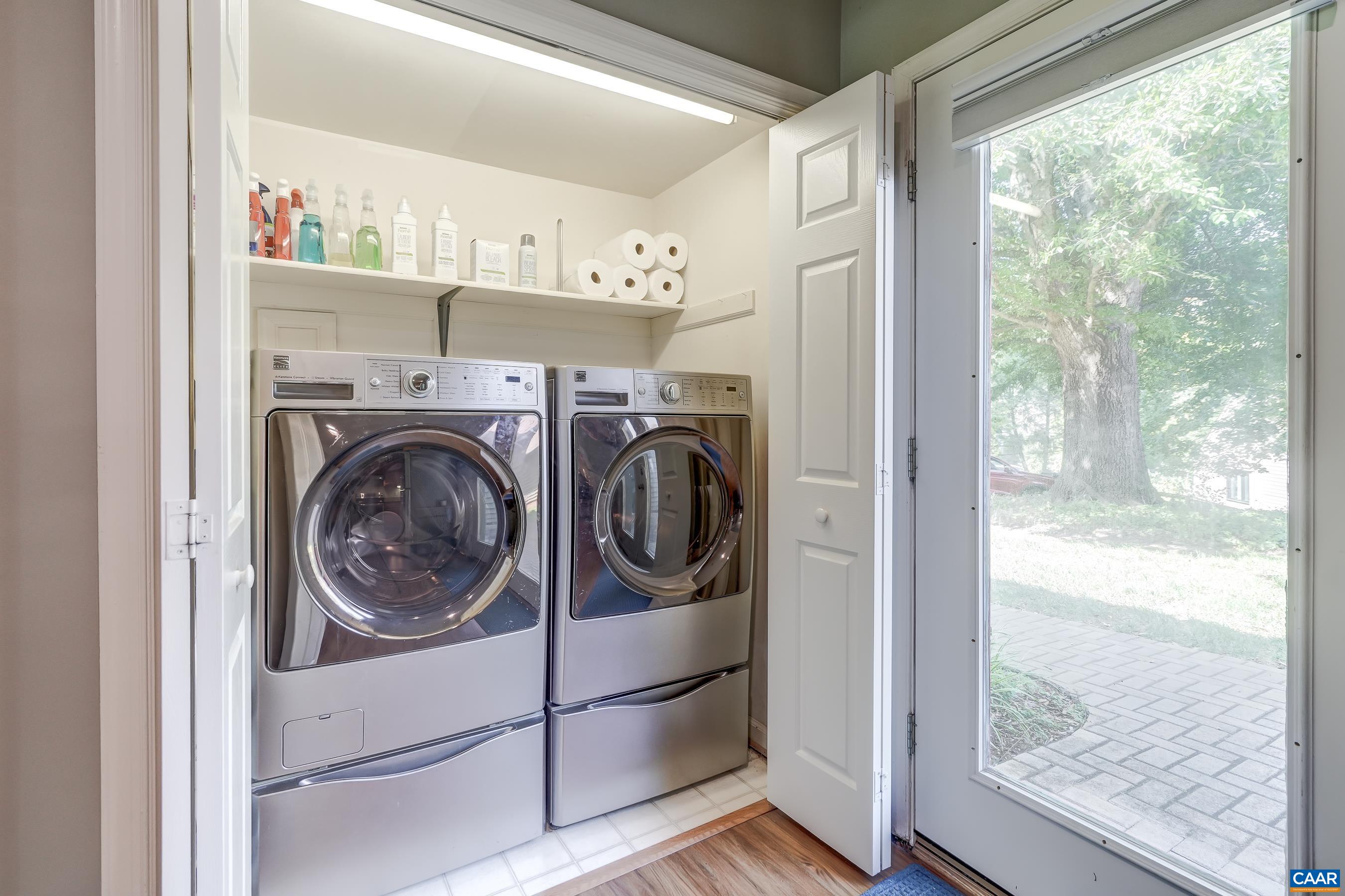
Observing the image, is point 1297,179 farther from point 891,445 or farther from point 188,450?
point 188,450

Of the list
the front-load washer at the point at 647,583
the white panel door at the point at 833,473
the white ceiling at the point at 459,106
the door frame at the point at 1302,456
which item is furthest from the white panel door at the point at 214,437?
the door frame at the point at 1302,456

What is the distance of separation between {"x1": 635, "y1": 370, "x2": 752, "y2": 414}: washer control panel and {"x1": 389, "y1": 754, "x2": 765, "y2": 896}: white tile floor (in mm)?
1269

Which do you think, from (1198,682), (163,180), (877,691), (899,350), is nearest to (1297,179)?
(899,350)

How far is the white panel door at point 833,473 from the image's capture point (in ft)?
5.37

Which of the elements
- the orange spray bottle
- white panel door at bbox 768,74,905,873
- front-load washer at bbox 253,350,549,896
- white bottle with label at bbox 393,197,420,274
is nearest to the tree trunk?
white panel door at bbox 768,74,905,873

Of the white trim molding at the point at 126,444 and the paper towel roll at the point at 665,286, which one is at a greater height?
the paper towel roll at the point at 665,286

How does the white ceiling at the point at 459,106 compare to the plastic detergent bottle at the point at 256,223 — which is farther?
the plastic detergent bottle at the point at 256,223

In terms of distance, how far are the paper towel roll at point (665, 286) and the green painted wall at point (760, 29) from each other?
3.16ft

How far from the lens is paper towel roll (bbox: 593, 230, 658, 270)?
8.58ft

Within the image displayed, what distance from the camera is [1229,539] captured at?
1196 mm

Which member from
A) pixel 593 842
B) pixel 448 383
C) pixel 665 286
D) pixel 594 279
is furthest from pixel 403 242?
pixel 593 842

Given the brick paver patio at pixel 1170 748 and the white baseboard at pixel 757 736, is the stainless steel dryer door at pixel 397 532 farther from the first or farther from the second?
the brick paver patio at pixel 1170 748

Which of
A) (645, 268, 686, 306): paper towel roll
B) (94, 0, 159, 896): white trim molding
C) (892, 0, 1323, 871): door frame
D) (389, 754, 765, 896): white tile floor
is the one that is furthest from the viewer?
(645, 268, 686, 306): paper towel roll

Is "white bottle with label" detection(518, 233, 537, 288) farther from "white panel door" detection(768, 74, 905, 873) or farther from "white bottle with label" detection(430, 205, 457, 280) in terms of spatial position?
"white panel door" detection(768, 74, 905, 873)
